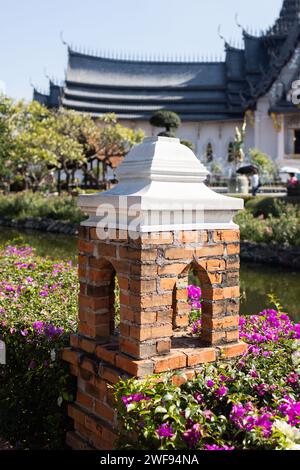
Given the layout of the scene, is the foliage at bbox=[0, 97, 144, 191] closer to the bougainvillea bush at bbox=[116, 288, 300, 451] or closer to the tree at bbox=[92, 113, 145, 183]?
the tree at bbox=[92, 113, 145, 183]

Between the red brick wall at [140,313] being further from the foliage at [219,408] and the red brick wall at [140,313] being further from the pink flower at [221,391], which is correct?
the pink flower at [221,391]

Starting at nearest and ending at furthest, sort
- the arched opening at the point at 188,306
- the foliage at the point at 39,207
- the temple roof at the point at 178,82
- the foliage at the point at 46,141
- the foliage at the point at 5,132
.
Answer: the arched opening at the point at 188,306 → the foliage at the point at 5,132 → the foliage at the point at 39,207 → the foliage at the point at 46,141 → the temple roof at the point at 178,82

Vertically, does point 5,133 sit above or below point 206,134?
below

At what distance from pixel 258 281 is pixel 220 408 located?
9043 millimetres

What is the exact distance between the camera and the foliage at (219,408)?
7.39 ft

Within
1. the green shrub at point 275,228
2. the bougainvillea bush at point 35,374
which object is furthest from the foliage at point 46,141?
the bougainvillea bush at point 35,374

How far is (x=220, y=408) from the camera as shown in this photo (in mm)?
2541

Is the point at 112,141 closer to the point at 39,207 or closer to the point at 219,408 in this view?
the point at 39,207

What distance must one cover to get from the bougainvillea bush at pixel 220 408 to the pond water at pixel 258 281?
319cm

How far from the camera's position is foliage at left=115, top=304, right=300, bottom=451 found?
7.39ft

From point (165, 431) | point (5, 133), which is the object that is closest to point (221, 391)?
point (165, 431)

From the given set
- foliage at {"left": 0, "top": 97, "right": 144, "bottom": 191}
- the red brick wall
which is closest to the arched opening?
the red brick wall

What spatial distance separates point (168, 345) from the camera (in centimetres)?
283

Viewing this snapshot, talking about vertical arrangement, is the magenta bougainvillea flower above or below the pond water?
above
